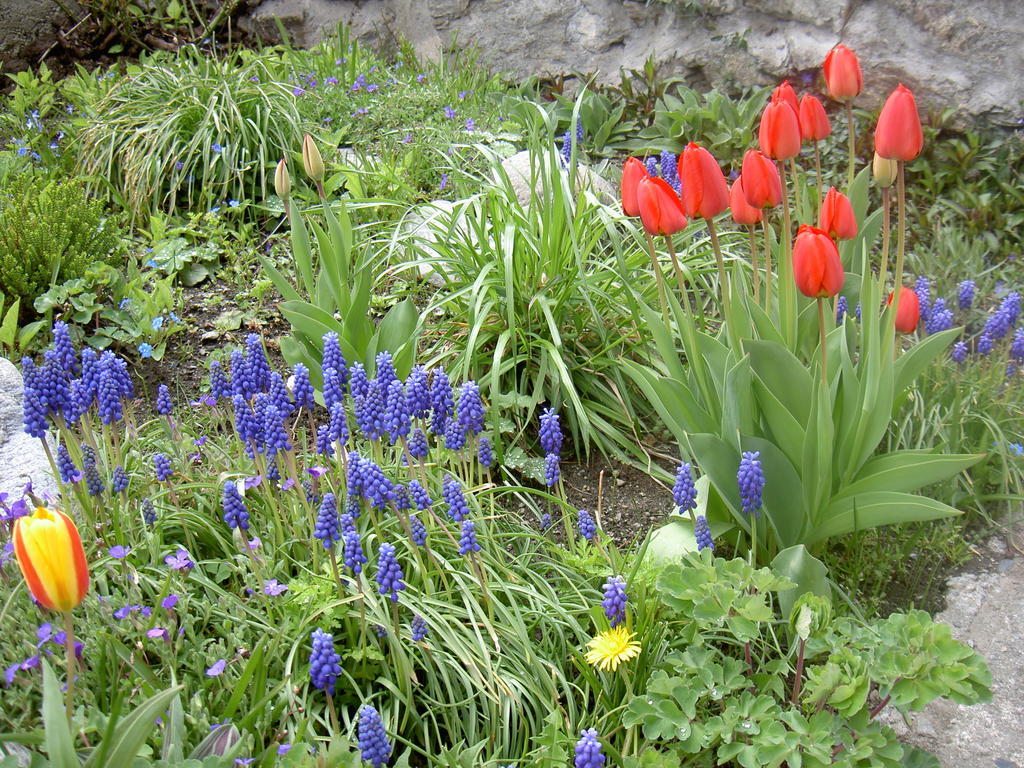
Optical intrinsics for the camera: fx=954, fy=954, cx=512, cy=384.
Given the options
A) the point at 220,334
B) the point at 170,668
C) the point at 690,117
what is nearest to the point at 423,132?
the point at 690,117

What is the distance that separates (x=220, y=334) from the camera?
4496 millimetres

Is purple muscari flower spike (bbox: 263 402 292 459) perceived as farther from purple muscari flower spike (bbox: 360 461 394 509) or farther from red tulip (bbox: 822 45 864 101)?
red tulip (bbox: 822 45 864 101)

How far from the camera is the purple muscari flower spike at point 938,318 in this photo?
3633 mm

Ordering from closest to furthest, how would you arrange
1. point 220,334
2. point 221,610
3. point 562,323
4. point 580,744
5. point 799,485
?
point 580,744, point 221,610, point 799,485, point 562,323, point 220,334

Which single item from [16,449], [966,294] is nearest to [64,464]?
[16,449]

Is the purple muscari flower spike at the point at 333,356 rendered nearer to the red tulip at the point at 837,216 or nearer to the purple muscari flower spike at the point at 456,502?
the purple muscari flower spike at the point at 456,502

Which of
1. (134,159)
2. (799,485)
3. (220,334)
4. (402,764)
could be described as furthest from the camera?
(134,159)

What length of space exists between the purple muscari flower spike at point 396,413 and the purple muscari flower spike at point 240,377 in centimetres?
48

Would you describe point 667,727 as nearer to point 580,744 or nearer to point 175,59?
point 580,744

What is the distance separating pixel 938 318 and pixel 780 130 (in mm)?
1470

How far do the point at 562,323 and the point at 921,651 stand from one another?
211 cm

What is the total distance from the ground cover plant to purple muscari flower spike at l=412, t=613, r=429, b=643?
0.01 metres

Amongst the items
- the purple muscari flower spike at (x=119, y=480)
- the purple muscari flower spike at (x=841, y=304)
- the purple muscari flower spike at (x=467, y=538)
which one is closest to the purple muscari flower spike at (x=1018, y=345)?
the purple muscari flower spike at (x=841, y=304)

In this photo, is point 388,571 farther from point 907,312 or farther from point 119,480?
point 907,312
